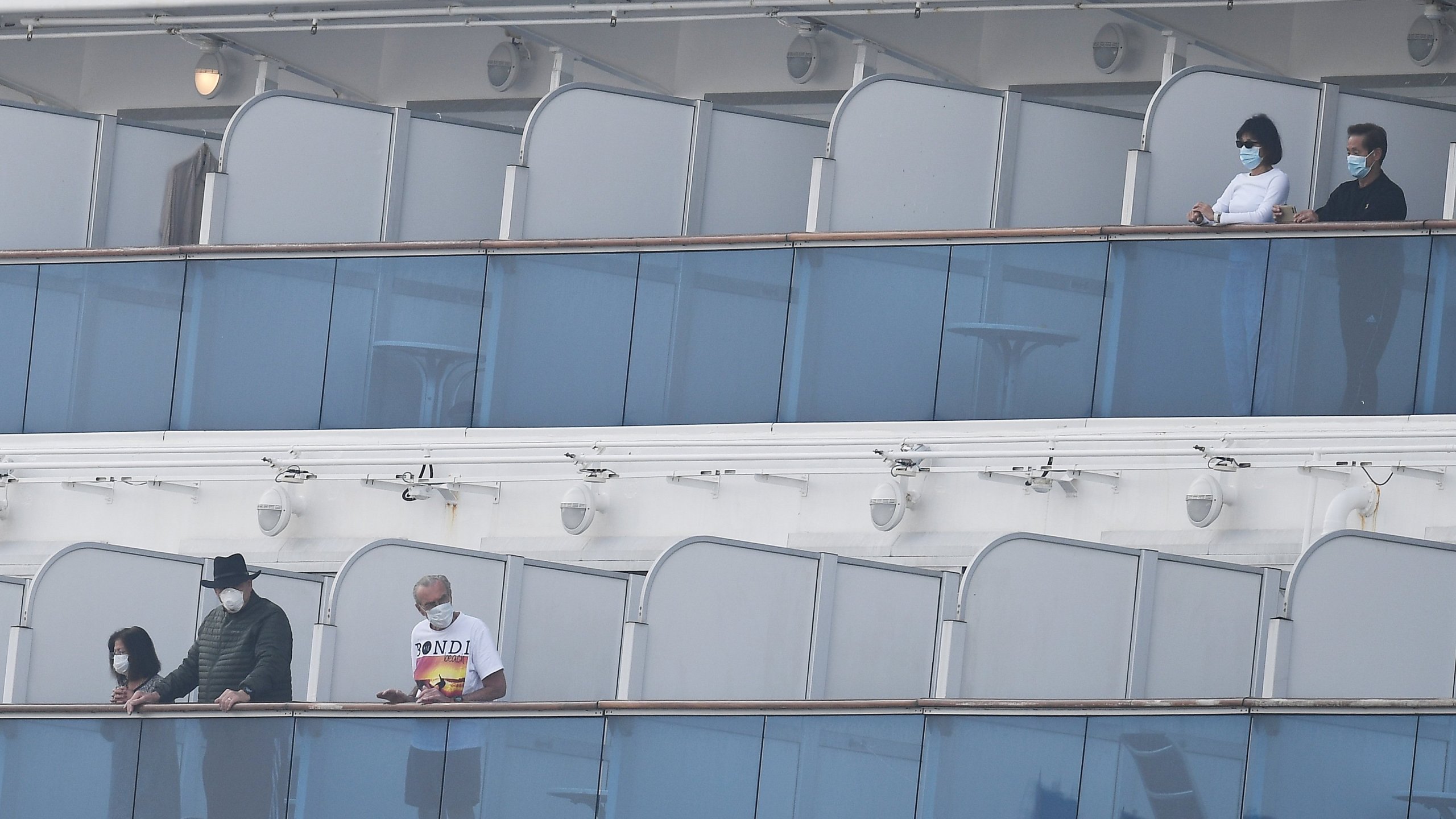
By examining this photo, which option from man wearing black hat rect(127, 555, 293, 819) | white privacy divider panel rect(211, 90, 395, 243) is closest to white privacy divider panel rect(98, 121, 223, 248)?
white privacy divider panel rect(211, 90, 395, 243)

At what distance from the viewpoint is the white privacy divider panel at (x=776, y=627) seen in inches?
487

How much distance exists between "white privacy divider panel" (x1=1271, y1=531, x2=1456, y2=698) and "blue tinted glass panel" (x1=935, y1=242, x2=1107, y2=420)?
2170 mm

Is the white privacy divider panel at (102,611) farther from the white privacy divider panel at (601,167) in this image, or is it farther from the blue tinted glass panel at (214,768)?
the white privacy divider panel at (601,167)

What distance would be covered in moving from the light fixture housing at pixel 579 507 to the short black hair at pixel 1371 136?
181 inches

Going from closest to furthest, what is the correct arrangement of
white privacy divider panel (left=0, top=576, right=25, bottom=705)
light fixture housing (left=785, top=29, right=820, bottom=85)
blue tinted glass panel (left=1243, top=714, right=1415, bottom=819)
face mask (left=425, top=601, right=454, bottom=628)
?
blue tinted glass panel (left=1243, top=714, right=1415, bottom=819), face mask (left=425, top=601, right=454, bottom=628), white privacy divider panel (left=0, top=576, right=25, bottom=705), light fixture housing (left=785, top=29, right=820, bottom=85)

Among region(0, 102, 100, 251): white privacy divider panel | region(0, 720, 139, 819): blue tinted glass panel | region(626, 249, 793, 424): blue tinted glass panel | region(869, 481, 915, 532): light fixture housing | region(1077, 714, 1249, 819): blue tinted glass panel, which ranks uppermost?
region(0, 102, 100, 251): white privacy divider panel

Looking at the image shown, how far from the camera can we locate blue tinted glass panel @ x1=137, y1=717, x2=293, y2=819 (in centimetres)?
1194

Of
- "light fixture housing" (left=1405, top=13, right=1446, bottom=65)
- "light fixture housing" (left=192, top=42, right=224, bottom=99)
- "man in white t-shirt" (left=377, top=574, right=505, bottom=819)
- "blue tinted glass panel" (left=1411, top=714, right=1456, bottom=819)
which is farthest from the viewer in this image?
"light fixture housing" (left=192, top=42, right=224, bottom=99)

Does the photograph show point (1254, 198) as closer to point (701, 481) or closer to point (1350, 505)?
point (1350, 505)

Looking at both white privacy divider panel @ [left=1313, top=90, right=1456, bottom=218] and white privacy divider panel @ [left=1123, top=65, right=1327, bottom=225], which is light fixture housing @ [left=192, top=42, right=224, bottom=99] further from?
white privacy divider panel @ [left=1313, top=90, right=1456, bottom=218]

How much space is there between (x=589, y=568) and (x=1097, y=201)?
11.8 feet

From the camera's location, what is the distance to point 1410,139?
1366 centimetres

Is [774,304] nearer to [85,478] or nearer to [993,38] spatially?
[993,38]

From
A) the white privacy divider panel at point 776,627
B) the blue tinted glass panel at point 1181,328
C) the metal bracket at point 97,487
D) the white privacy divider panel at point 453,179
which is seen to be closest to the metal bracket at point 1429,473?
the blue tinted glass panel at point 1181,328
